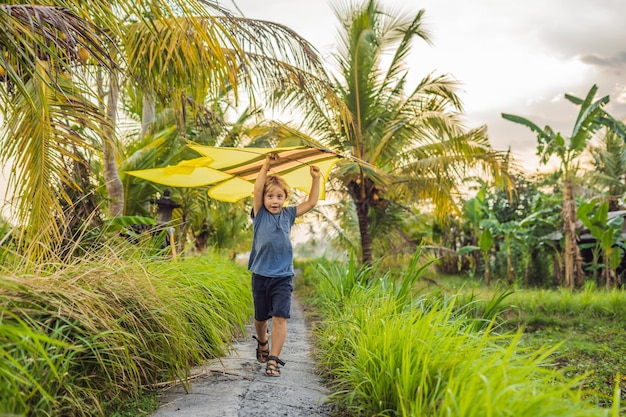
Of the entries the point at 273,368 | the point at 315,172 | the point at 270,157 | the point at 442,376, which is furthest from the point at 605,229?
the point at 442,376

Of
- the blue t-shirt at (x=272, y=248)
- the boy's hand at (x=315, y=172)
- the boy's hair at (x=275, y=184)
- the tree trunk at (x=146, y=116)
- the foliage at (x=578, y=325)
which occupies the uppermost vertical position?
the tree trunk at (x=146, y=116)

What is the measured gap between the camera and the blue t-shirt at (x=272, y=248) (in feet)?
13.8

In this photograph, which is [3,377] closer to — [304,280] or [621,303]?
[621,303]

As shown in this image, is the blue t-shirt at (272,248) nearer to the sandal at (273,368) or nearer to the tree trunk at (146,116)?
the sandal at (273,368)

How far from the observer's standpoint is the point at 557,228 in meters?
17.1

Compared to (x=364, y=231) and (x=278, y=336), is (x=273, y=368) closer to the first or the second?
(x=278, y=336)

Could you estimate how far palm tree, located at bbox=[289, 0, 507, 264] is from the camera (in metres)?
11.5

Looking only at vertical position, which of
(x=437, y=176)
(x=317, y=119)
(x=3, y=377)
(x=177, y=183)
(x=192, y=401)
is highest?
(x=317, y=119)

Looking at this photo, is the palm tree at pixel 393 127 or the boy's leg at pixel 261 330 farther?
the palm tree at pixel 393 127

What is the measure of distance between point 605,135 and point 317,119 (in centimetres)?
1816

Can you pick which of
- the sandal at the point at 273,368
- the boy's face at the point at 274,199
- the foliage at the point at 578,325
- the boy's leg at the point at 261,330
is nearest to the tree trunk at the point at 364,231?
the foliage at the point at 578,325

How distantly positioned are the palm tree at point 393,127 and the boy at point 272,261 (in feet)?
22.9

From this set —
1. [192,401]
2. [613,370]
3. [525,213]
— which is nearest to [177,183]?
[192,401]

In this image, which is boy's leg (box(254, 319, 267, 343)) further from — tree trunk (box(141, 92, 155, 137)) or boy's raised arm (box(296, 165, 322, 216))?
tree trunk (box(141, 92, 155, 137))
